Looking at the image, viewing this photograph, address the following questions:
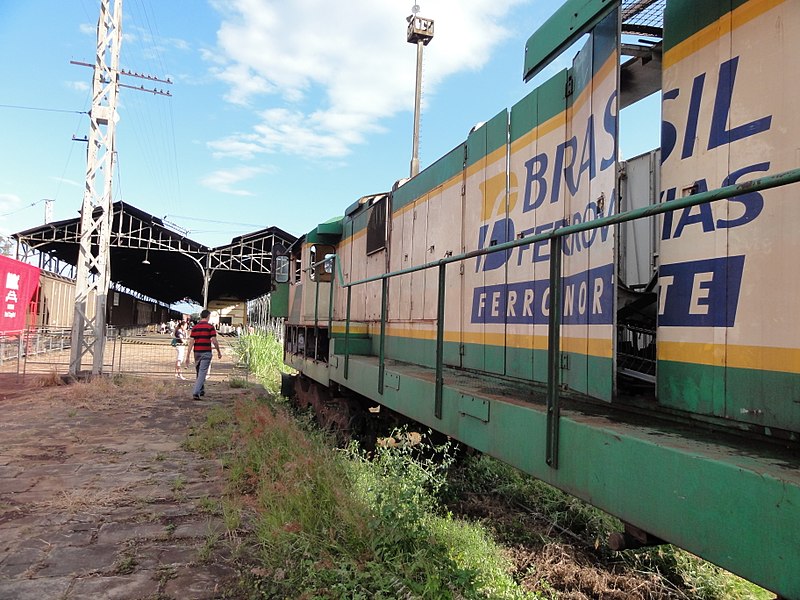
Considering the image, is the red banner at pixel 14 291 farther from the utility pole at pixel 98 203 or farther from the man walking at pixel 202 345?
the man walking at pixel 202 345

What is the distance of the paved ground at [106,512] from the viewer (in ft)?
10.5

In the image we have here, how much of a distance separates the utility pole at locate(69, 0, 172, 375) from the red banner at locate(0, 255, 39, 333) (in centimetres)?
473

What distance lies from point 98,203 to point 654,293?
491 inches

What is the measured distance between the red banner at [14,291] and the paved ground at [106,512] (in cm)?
871

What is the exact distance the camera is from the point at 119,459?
234 inches

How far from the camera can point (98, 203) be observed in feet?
39.6

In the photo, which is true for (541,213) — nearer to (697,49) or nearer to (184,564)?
(697,49)

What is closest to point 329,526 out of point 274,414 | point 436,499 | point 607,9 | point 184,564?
point 184,564

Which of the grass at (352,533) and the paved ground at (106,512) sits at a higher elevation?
the grass at (352,533)

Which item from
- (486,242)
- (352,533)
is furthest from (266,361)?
(352,533)

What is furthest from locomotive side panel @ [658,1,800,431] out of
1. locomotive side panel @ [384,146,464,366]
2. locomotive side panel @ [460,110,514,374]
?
locomotive side panel @ [384,146,464,366]

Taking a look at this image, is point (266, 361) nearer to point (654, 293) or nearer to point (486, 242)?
point (486, 242)

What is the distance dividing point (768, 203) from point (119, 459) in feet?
20.9

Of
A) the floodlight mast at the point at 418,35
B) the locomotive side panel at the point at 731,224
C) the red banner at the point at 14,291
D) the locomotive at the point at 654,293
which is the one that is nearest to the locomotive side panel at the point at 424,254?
the locomotive at the point at 654,293
